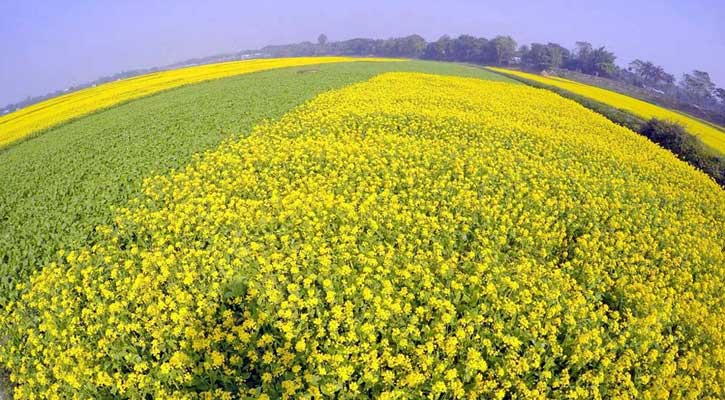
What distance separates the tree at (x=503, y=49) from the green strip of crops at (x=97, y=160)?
7330cm

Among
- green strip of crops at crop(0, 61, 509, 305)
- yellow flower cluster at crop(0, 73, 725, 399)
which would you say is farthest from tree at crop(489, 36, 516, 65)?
yellow flower cluster at crop(0, 73, 725, 399)

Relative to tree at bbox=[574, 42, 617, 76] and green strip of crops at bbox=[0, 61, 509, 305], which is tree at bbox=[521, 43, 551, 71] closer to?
tree at bbox=[574, 42, 617, 76]

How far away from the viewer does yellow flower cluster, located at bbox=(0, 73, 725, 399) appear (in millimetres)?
5258

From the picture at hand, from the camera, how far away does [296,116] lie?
1595 cm

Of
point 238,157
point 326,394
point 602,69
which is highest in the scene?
point 602,69

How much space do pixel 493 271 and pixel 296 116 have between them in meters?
11.0

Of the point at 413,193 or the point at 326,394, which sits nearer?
the point at 326,394

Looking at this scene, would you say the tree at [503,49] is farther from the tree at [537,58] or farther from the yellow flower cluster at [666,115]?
the yellow flower cluster at [666,115]

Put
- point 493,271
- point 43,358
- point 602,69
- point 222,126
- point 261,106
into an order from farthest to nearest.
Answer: point 602,69
point 261,106
point 222,126
point 493,271
point 43,358

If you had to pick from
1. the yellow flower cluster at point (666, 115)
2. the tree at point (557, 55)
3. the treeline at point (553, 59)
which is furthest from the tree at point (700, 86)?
the yellow flower cluster at point (666, 115)

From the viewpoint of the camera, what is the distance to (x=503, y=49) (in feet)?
283

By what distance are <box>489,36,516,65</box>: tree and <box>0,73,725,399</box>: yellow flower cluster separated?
81682 millimetres

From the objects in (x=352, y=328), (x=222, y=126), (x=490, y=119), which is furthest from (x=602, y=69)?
(x=352, y=328)

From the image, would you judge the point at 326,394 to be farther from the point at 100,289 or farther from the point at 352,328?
the point at 100,289
